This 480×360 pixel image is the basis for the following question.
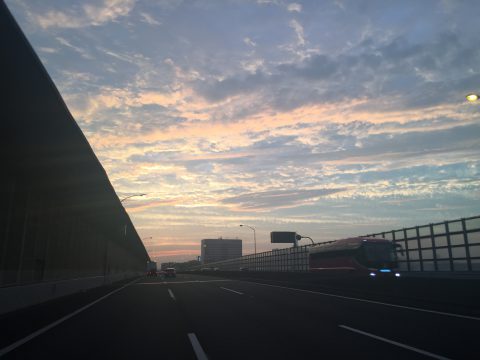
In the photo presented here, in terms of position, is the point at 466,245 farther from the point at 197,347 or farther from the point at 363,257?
the point at 197,347

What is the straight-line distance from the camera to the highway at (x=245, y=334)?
7535 mm

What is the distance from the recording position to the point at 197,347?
8078 mm

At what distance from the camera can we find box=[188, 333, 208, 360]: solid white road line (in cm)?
729

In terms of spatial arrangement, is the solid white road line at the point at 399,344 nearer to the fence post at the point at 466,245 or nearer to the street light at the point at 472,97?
the street light at the point at 472,97

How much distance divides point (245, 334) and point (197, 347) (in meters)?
1.71

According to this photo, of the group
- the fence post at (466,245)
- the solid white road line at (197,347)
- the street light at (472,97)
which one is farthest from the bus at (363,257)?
the solid white road line at (197,347)

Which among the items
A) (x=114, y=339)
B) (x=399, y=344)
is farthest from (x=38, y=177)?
(x=399, y=344)

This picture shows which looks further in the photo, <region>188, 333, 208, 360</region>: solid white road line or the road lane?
the road lane

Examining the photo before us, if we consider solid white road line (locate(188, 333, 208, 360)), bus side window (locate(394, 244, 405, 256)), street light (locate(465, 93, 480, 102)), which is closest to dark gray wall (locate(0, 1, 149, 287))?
Result: solid white road line (locate(188, 333, 208, 360))

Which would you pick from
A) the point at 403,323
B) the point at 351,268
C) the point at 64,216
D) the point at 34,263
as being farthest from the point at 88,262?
the point at 403,323

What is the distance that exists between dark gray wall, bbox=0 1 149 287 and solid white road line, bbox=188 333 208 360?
7.45 metres

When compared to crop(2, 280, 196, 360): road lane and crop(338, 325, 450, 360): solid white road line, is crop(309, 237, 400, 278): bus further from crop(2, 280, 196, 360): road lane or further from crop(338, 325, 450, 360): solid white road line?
crop(338, 325, 450, 360): solid white road line

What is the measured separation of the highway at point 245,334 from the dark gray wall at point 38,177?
635cm

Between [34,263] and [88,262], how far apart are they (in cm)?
1954
